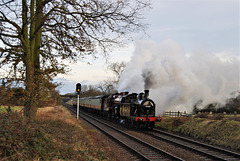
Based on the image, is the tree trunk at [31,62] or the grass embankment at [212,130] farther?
the grass embankment at [212,130]

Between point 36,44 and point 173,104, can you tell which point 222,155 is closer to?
point 36,44

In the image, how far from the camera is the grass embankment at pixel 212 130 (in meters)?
10.5

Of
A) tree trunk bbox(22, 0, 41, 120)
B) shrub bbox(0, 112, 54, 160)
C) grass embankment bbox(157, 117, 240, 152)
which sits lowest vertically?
grass embankment bbox(157, 117, 240, 152)

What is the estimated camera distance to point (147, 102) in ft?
51.8

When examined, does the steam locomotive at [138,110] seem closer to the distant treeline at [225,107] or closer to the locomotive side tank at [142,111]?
the locomotive side tank at [142,111]

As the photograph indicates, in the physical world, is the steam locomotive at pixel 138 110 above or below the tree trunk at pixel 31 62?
below

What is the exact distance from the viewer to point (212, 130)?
1230cm

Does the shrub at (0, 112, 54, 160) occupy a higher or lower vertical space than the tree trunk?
lower

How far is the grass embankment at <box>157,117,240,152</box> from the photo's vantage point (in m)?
10.5

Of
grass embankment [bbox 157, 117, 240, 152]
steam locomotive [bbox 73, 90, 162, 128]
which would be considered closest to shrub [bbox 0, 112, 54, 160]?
grass embankment [bbox 157, 117, 240, 152]

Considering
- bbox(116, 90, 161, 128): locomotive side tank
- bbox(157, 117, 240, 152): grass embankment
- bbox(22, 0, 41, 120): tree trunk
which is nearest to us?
bbox(22, 0, 41, 120): tree trunk

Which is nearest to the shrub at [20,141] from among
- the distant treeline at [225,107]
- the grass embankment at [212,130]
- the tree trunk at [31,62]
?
the tree trunk at [31,62]

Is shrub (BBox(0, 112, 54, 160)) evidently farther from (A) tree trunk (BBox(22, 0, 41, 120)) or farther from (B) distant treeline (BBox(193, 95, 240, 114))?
(B) distant treeline (BBox(193, 95, 240, 114))

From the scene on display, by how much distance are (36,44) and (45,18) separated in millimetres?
1838
